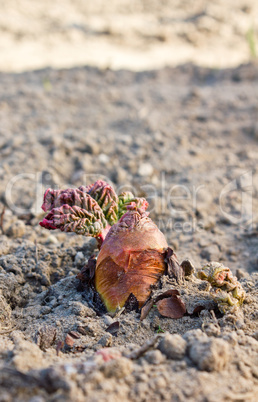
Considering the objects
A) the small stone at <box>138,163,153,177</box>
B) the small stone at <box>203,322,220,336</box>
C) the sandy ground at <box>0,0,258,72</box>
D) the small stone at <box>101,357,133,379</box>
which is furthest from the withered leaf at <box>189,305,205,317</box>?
the sandy ground at <box>0,0,258,72</box>

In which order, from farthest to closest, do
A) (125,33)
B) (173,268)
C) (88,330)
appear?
(125,33), (173,268), (88,330)

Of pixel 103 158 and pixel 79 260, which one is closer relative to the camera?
pixel 79 260

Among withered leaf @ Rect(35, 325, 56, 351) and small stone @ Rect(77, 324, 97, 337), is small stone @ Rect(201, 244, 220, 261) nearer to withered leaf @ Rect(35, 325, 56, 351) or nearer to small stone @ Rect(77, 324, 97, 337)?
small stone @ Rect(77, 324, 97, 337)

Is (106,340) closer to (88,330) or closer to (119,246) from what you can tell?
(88,330)

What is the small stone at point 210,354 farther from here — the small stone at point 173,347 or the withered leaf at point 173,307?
the withered leaf at point 173,307

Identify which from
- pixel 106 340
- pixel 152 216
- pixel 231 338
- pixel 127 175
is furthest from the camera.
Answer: pixel 127 175

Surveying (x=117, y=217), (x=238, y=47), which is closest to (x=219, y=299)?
(x=117, y=217)

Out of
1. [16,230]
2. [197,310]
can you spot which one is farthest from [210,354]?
[16,230]
